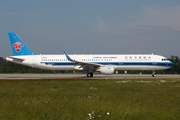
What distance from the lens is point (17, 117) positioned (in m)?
8.35

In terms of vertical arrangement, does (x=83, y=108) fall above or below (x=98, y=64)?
below

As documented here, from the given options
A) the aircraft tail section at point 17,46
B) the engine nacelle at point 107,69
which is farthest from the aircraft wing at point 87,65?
the aircraft tail section at point 17,46

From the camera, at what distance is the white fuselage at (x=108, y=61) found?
49.1 metres

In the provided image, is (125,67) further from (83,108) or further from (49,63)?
(83,108)

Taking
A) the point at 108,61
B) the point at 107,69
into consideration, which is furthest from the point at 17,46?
the point at 107,69

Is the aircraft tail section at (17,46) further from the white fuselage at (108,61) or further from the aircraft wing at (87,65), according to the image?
the aircraft wing at (87,65)

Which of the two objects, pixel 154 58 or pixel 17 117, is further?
pixel 154 58

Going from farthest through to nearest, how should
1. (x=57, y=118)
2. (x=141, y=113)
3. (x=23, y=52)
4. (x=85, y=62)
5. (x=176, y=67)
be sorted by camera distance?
(x=176, y=67) < (x=23, y=52) < (x=85, y=62) < (x=141, y=113) < (x=57, y=118)

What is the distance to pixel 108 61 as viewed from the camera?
163 ft

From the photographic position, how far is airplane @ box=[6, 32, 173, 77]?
4869 cm

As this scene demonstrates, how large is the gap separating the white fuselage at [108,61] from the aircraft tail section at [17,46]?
895 mm

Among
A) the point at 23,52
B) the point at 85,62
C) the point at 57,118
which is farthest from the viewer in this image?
the point at 23,52

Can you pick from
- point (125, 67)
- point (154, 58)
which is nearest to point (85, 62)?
point (125, 67)

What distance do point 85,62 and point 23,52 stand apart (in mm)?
10893
